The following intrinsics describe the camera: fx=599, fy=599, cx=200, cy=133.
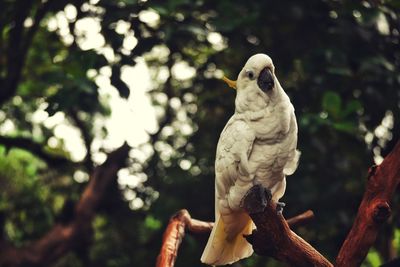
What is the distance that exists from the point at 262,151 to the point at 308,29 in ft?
5.54

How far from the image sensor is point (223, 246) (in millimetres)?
2133

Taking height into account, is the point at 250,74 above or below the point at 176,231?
above

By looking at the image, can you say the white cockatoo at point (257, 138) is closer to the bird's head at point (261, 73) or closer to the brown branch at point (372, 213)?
the bird's head at point (261, 73)

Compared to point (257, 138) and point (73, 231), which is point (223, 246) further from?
point (73, 231)

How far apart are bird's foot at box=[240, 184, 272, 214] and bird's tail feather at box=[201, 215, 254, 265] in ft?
0.82

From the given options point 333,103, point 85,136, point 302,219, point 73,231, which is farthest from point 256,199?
point 85,136

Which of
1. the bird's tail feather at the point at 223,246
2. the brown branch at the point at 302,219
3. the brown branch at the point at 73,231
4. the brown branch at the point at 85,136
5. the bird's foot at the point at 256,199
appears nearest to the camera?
the bird's foot at the point at 256,199

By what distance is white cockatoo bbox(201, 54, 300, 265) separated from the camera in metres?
1.86

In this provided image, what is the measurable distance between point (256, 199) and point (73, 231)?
2.26 m

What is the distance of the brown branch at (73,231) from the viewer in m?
3.70

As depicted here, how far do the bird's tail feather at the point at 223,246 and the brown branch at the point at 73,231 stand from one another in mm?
1823

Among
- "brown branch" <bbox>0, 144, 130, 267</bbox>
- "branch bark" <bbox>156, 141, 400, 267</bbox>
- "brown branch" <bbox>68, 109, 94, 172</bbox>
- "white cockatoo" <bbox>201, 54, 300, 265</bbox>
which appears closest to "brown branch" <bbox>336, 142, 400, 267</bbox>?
"branch bark" <bbox>156, 141, 400, 267</bbox>

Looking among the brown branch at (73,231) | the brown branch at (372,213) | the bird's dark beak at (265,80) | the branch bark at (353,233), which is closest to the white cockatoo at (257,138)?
the bird's dark beak at (265,80)

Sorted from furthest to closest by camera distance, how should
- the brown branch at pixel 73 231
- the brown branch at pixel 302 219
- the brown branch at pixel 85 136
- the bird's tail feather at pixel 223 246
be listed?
1. the brown branch at pixel 85 136
2. the brown branch at pixel 73 231
3. the brown branch at pixel 302 219
4. the bird's tail feather at pixel 223 246
